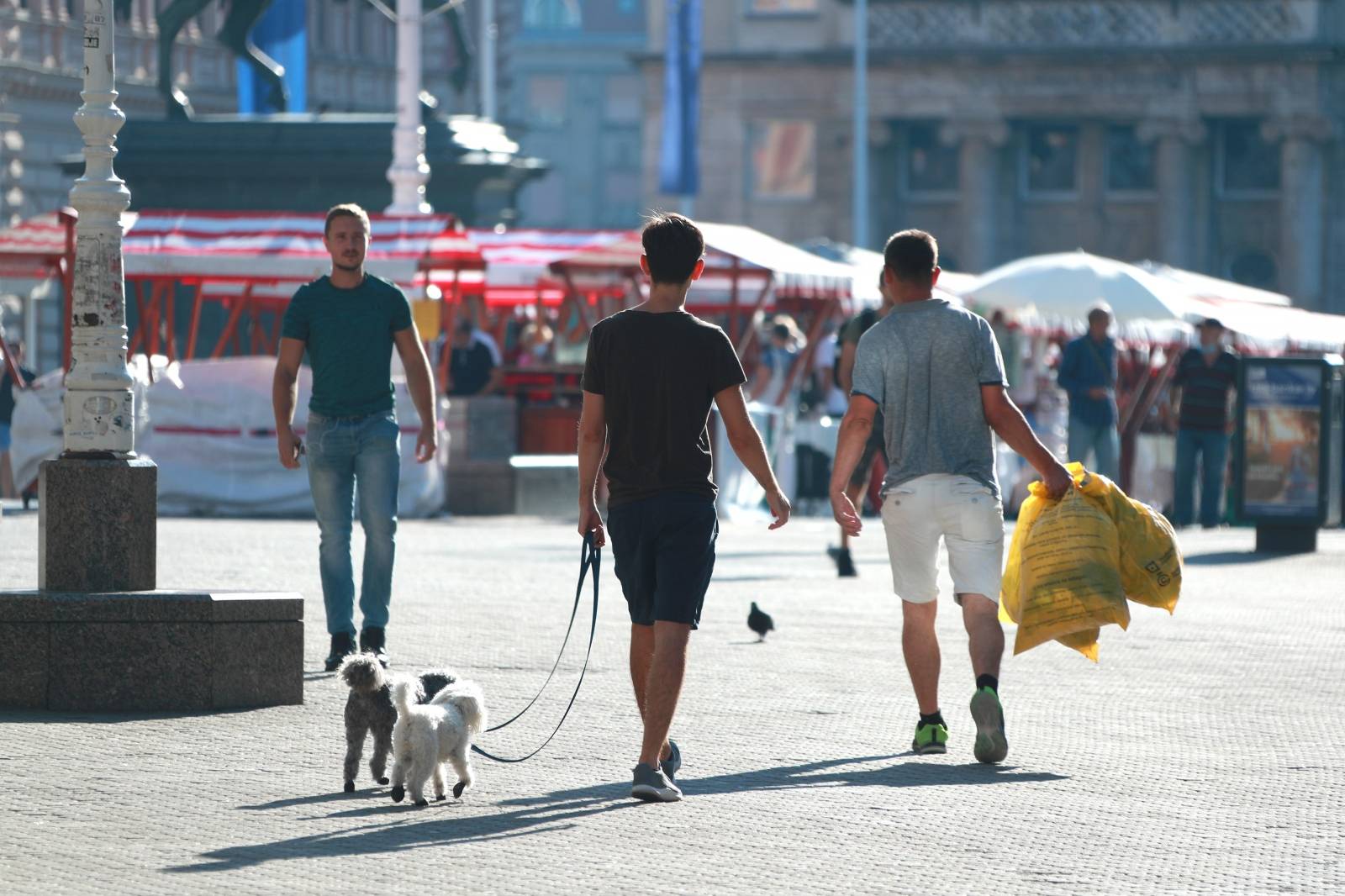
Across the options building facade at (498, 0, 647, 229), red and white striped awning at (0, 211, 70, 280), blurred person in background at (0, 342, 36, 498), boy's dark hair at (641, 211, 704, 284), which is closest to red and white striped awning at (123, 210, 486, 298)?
red and white striped awning at (0, 211, 70, 280)

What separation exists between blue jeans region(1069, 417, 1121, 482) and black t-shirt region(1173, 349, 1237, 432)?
1.26m

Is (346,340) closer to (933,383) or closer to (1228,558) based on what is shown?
(933,383)

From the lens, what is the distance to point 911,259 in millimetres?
9047

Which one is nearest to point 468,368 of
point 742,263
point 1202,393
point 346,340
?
point 742,263

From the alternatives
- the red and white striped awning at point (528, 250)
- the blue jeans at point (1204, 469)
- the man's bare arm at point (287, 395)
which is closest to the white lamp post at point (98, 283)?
the man's bare arm at point (287, 395)

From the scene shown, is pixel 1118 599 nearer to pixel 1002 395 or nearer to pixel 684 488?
pixel 1002 395

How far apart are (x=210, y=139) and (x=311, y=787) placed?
807 inches

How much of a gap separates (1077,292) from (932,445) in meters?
17.6

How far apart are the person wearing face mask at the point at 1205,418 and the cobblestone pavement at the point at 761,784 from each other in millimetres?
10228

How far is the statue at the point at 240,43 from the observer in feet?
92.3

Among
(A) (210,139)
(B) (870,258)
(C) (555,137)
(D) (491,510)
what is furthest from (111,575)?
(C) (555,137)

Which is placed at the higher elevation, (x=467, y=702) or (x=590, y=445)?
(x=590, y=445)

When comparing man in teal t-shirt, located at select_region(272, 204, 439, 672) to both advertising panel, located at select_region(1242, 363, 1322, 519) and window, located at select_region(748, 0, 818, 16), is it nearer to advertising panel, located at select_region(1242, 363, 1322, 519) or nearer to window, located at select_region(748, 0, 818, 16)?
advertising panel, located at select_region(1242, 363, 1322, 519)

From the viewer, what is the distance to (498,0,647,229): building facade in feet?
394
